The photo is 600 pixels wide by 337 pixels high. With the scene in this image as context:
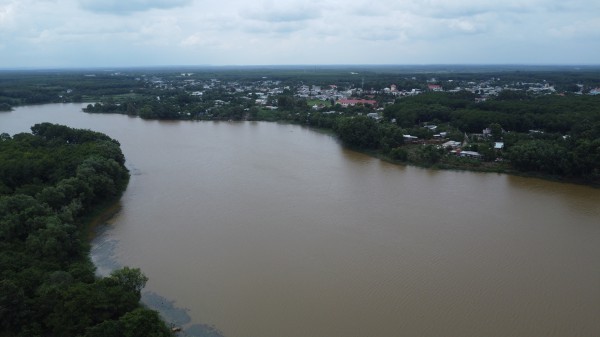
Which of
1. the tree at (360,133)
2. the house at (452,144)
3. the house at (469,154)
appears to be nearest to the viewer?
the house at (469,154)

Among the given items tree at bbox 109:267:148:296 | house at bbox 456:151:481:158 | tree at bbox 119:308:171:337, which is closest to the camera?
tree at bbox 119:308:171:337

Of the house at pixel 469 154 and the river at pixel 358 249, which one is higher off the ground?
the house at pixel 469 154

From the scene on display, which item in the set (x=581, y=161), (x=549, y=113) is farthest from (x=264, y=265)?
(x=549, y=113)

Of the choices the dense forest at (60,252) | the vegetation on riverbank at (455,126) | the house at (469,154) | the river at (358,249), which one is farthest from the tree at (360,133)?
the dense forest at (60,252)

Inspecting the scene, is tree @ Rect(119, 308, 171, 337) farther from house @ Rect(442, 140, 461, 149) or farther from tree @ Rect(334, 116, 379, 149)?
house @ Rect(442, 140, 461, 149)

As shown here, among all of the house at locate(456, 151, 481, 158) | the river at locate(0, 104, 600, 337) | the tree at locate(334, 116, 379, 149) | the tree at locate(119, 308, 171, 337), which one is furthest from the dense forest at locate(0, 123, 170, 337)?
Answer: the house at locate(456, 151, 481, 158)

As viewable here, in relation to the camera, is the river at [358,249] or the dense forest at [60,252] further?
the river at [358,249]

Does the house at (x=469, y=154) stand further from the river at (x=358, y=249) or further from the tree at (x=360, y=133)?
the tree at (x=360, y=133)
